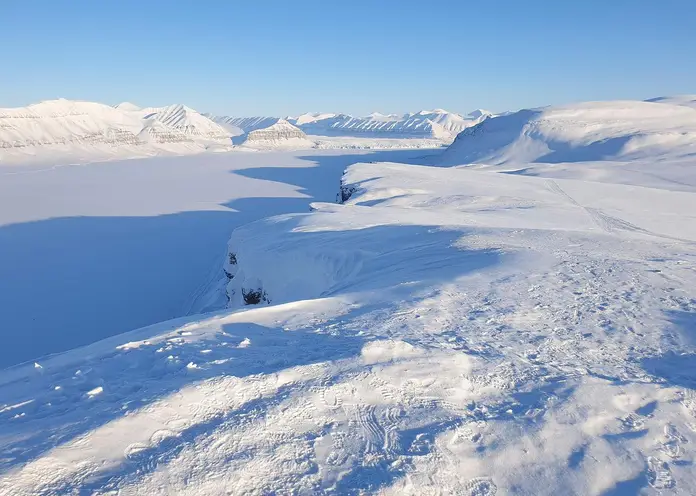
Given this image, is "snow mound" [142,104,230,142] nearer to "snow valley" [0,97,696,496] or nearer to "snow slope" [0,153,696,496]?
"snow valley" [0,97,696,496]

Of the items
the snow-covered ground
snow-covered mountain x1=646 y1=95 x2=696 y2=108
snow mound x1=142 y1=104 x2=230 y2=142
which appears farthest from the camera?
snow mound x1=142 y1=104 x2=230 y2=142

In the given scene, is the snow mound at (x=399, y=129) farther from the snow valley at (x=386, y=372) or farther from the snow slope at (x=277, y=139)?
the snow valley at (x=386, y=372)

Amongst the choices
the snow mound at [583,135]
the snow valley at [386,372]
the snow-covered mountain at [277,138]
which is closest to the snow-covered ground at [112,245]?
the snow valley at [386,372]

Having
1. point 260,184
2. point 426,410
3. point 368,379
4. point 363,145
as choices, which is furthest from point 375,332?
point 363,145

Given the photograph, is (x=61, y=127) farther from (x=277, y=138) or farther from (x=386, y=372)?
(x=386, y=372)

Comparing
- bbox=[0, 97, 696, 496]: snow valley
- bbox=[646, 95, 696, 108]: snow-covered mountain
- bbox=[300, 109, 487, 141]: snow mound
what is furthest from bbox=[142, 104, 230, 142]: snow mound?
bbox=[0, 97, 696, 496]: snow valley

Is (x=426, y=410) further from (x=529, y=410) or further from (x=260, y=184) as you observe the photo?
(x=260, y=184)
